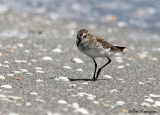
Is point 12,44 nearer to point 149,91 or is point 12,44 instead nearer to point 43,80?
point 43,80

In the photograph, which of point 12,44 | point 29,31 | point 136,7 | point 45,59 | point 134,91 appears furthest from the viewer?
point 136,7

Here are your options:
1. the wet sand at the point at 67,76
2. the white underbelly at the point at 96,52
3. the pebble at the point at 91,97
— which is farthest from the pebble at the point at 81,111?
the white underbelly at the point at 96,52

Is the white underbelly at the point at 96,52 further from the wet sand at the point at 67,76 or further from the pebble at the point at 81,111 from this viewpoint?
the pebble at the point at 81,111

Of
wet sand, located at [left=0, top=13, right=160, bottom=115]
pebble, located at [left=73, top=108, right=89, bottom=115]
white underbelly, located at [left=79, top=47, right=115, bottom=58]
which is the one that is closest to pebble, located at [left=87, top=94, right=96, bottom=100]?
wet sand, located at [left=0, top=13, right=160, bottom=115]

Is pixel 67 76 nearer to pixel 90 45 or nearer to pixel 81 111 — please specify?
pixel 90 45

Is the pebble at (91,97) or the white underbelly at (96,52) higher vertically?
the white underbelly at (96,52)

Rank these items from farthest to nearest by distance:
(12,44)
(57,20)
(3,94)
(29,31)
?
(57,20) → (29,31) → (12,44) → (3,94)

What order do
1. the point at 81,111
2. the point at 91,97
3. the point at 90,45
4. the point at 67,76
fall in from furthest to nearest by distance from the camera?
1. the point at 67,76
2. the point at 90,45
3. the point at 91,97
4. the point at 81,111

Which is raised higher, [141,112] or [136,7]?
[136,7]

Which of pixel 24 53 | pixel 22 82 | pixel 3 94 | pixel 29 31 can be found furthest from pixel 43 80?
pixel 29 31

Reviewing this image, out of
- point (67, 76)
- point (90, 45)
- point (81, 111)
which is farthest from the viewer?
point (67, 76)

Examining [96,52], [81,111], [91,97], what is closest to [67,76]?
[96,52]
